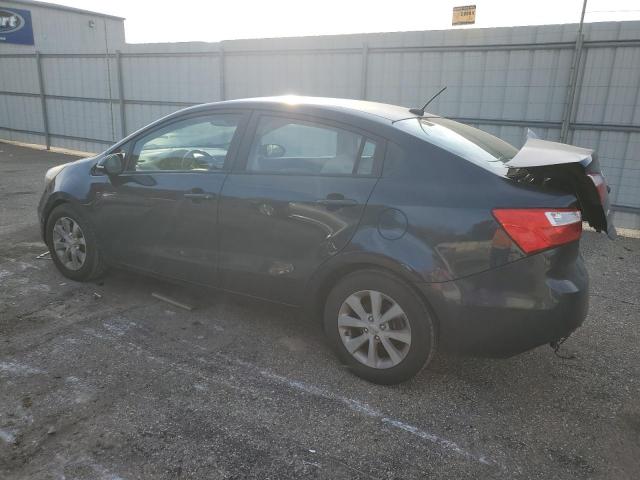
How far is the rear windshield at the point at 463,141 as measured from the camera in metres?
2.80

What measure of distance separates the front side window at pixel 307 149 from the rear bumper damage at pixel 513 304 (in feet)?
2.82

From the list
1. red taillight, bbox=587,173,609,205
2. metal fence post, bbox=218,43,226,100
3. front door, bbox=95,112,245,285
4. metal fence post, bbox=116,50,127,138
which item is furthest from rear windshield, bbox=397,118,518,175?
metal fence post, bbox=116,50,127,138

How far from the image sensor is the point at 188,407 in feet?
8.87

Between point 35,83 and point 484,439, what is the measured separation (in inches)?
635

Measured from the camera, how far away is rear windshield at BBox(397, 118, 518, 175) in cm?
280

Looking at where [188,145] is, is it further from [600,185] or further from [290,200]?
[600,185]

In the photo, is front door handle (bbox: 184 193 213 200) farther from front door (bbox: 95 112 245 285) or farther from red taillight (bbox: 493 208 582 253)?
red taillight (bbox: 493 208 582 253)

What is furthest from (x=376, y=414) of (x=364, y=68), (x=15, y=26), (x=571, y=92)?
(x=15, y=26)

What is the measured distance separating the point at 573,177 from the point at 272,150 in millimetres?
1794

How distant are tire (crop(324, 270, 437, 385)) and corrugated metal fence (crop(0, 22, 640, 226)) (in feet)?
18.8

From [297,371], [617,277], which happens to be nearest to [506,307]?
[297,371]

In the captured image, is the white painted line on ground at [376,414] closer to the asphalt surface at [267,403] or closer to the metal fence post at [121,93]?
the asphalt surface at [267,403]

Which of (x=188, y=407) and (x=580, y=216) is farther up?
(x=580, y=216)

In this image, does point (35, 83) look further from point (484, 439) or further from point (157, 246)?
point (484, 439)
